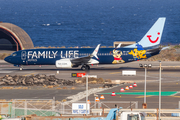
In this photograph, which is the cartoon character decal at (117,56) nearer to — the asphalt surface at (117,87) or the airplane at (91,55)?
the airplane at (91,55)

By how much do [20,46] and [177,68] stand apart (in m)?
35.1

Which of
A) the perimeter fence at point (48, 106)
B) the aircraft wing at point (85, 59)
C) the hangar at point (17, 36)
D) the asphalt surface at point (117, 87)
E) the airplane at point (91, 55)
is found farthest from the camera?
the hangar at point (17, 36)

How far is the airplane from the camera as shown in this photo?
53562 millimetres

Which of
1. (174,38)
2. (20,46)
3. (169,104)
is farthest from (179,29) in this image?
(169,104)

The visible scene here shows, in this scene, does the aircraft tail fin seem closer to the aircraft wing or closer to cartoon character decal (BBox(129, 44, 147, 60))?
cartoon character decal (BBox(129, 44, 147, 60))

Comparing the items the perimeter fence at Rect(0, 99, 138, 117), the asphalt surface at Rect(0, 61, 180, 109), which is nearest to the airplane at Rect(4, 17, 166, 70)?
the asphalt surface at Rect(0, 61, 180, 109)

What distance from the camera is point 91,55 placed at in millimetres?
52562

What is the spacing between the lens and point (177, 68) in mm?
58031

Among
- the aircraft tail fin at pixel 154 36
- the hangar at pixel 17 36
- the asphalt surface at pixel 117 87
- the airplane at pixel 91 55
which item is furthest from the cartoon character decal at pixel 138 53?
the hangar at pixel 17 36

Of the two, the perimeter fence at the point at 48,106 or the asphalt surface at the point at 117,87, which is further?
the asphalt surface at the point at 117,87

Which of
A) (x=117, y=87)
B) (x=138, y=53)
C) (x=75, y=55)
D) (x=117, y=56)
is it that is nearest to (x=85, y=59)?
(x=75, y=55)

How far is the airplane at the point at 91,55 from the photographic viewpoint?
176 ft

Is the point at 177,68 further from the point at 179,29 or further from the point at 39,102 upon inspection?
the point at 179,29

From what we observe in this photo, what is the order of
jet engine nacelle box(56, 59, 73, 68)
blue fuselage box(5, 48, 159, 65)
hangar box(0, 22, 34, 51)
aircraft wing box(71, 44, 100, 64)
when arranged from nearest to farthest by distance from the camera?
1. aircraft wing box(71, 44, 100, 64)
2. jet engine nacelle box(56, 59, 73, 68)
3. blue fuselage box(5, 48, 159, 65)
4. hangar box(0, 22, 34, 51)
